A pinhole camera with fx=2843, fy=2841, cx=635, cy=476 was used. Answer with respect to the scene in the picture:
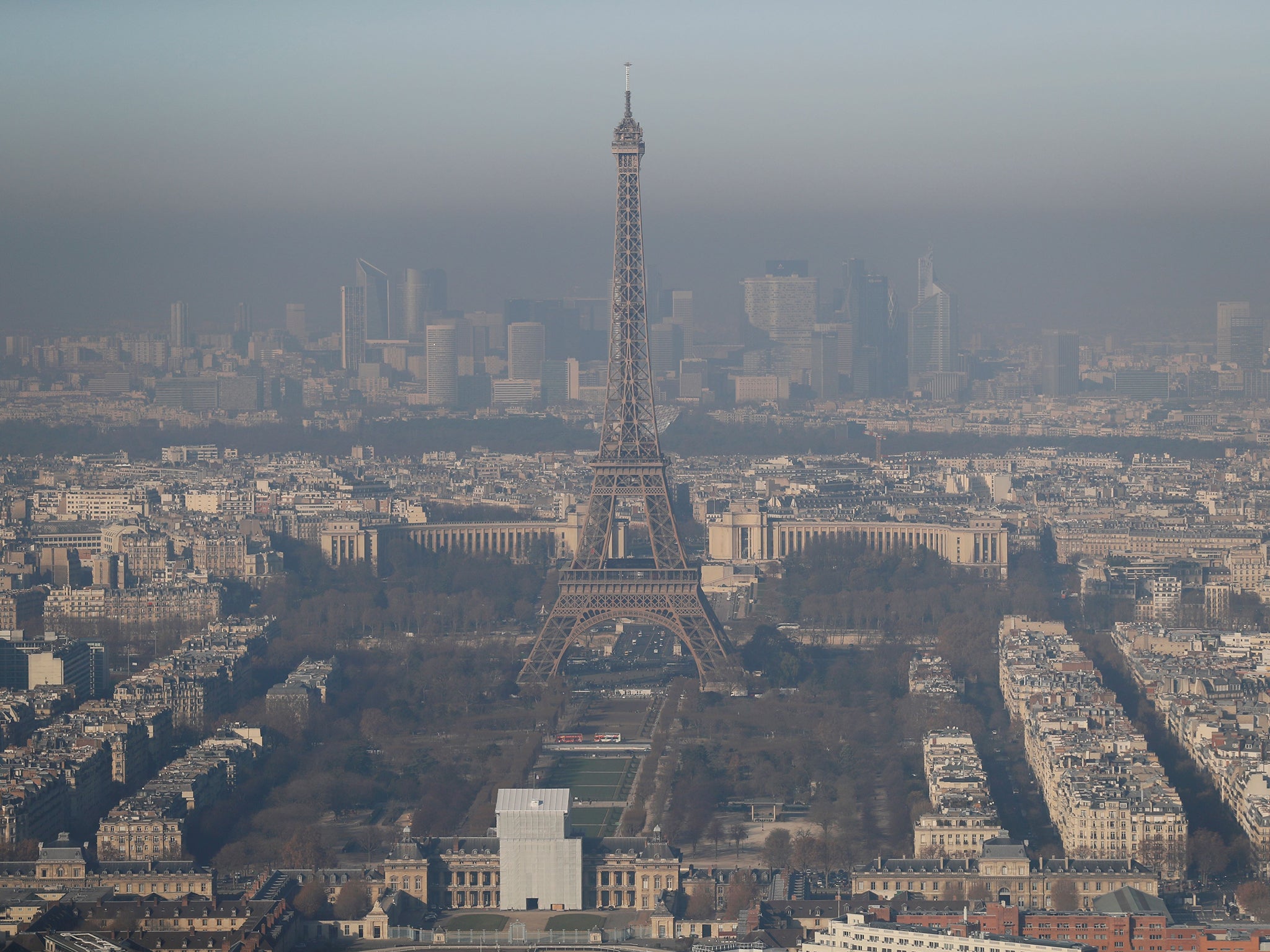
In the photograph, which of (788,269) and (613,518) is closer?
(613,518)

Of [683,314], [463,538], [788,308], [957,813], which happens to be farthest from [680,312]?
[957,813]

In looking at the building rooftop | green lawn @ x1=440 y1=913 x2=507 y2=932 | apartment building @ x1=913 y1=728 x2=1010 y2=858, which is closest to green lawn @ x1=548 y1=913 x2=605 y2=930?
green lawn @ x1=440 y1=913 x2=507 y2=932

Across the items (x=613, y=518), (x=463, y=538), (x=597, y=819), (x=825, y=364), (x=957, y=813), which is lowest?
(x=597, y=819)

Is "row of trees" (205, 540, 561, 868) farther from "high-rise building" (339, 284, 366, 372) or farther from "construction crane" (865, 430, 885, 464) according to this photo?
"high-rise building" (339, 284, 366, 372)

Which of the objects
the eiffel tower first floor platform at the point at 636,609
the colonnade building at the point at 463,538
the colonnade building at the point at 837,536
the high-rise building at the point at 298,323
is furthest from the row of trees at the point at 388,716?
the high-rise building at the point at 298,323

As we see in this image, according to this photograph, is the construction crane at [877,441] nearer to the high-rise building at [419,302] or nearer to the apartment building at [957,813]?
the high-rise building at [419,302]

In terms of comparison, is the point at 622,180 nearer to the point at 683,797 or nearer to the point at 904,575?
the point at 904,575

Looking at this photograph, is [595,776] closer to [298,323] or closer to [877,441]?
[877,441]
